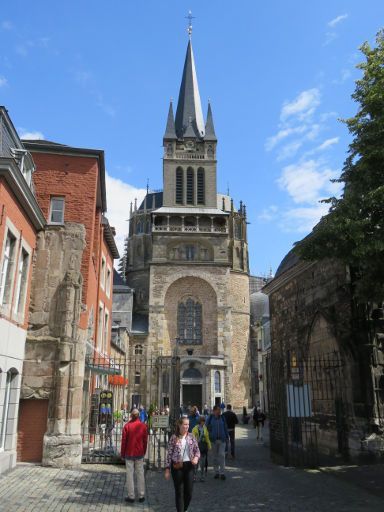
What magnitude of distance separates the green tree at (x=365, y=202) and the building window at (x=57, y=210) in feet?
24.1

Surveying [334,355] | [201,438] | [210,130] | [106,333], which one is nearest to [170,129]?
[210,130]

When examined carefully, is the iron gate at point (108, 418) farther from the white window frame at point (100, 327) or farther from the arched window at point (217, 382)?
the arched window at point (217, 382)

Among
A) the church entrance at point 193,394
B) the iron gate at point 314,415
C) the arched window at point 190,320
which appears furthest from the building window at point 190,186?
the iron gate at point 314,415

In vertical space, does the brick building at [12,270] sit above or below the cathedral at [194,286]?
below

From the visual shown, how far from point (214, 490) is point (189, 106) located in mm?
50013

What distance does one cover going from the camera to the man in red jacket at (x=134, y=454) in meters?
7.89

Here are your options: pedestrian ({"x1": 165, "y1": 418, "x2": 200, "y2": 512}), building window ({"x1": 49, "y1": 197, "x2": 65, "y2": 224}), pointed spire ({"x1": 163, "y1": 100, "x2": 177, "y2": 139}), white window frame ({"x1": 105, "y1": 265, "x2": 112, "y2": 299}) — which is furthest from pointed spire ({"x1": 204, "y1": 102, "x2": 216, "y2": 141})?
pedestrian ({"x1": 165, "y1": 418, "x2": 200, "y2": 512})

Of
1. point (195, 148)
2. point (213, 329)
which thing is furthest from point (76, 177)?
point (195, 148)

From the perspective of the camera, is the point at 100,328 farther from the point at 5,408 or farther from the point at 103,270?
the point at 5,408

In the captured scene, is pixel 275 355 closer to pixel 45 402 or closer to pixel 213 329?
pixel 45 402

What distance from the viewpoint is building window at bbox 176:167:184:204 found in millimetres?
48375

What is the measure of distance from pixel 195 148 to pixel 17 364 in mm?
42496

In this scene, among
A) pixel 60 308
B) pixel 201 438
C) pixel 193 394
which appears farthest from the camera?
pixel 193 394

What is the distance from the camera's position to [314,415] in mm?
15070
